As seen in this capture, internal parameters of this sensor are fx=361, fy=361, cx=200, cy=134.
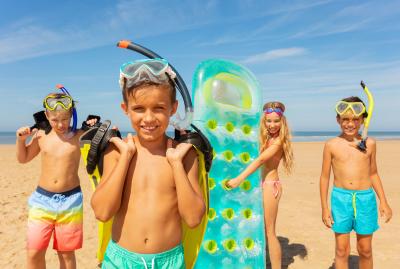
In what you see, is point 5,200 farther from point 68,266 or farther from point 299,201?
point 299,201

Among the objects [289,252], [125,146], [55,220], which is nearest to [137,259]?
[125,146]

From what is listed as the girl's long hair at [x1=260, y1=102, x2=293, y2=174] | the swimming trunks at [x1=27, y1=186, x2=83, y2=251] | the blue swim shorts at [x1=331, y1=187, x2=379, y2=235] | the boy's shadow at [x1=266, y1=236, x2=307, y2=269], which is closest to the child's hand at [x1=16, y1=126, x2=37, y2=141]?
the swimming trunks at [x1=27, y1=186, x2=83, y2=251]

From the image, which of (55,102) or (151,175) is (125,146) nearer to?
(151,175)

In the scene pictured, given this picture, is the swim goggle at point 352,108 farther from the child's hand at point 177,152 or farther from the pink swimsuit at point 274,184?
the child's hand at point 177,152

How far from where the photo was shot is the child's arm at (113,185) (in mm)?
1914

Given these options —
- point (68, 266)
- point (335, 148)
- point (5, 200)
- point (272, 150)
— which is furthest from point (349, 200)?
point (5, 200)

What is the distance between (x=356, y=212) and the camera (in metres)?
3.79

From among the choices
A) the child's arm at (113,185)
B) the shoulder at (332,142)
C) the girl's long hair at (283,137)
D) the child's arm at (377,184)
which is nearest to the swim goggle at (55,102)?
the child's arm at (113,185)

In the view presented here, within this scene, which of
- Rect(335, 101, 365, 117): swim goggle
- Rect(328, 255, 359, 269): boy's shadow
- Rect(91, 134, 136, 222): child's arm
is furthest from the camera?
Rect(328, 255, 359, 269): boy's shadow

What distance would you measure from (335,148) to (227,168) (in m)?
1.29

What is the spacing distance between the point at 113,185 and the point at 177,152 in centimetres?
39

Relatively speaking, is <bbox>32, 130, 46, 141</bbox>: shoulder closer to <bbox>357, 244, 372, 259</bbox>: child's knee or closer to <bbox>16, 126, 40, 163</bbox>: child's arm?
A: <bbox>16, 126, 40, 163</bbox>: child's arm

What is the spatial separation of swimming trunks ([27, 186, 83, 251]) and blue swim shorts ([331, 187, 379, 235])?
2736mm

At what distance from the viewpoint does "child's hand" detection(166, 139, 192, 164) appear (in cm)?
200
